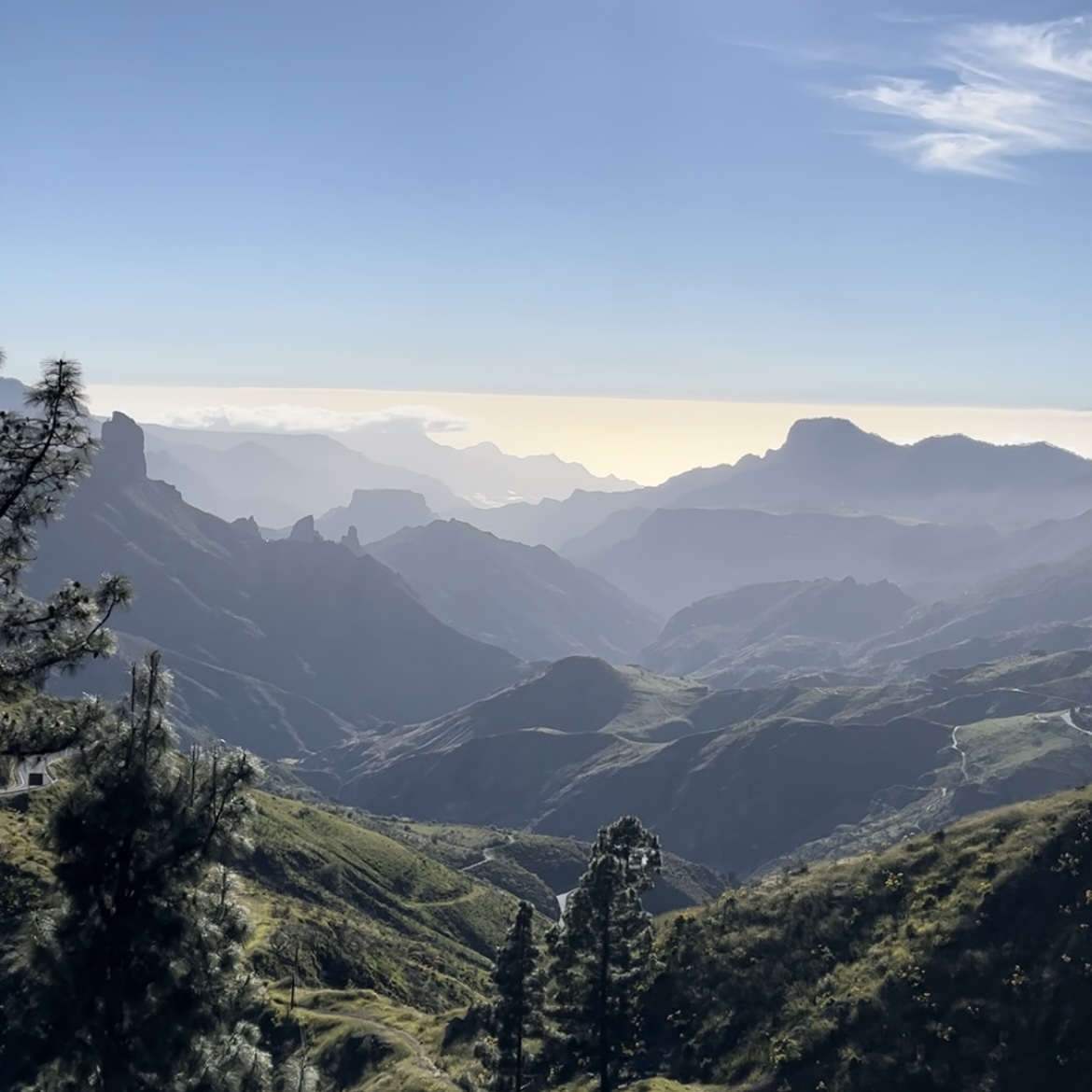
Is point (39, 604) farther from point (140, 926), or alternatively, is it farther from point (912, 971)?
point (912, 971)

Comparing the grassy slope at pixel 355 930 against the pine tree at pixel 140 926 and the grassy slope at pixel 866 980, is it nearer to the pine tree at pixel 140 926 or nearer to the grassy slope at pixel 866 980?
the grassy slope at pixel 866 980

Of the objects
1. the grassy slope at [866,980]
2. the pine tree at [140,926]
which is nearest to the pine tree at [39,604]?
the pine tree at [140,926]

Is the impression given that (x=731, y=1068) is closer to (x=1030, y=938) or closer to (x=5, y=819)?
(x=1030, y=938)

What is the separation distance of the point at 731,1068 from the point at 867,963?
28.3 ft

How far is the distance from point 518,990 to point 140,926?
103 feet

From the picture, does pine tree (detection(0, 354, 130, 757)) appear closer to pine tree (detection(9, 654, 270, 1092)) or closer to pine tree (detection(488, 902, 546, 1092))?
pine tree (detection(9, 654, 270, 1092))

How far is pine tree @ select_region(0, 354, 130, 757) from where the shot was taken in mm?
20750

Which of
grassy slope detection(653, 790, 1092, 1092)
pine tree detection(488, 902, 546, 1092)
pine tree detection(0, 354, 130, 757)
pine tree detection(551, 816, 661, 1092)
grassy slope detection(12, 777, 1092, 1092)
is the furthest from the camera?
pine tree detection(488, 902, 546, 1092)

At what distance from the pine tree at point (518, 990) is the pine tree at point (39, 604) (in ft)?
103

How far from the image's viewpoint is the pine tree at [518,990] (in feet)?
160

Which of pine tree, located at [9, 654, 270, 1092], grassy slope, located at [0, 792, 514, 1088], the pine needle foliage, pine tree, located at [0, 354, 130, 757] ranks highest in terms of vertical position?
pine tree, located at [0, 354, 130, 757]

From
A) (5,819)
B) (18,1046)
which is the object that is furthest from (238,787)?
(5,819)

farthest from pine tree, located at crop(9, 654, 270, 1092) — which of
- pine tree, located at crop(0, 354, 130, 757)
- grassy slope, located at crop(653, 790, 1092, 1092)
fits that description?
grassy slope, located at crop(653, 790, 1092, 1092)

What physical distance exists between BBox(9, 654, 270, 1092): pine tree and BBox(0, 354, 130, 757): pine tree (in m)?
0.96
